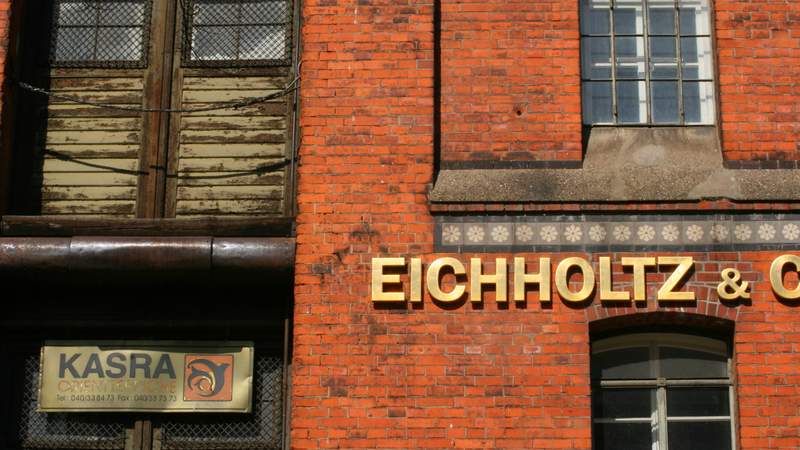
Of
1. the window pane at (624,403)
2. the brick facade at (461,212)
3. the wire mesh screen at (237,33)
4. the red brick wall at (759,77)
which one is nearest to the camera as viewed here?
the brick facade at (461,212)

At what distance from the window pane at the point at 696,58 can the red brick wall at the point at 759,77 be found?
0.26 metres

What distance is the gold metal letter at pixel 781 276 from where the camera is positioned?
345 inches

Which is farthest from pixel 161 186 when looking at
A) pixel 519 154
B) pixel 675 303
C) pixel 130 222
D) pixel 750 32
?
pixel 750 32

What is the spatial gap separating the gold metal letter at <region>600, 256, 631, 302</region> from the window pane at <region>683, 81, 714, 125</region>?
5.31 ft

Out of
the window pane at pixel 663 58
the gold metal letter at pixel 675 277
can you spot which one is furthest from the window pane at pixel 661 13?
the gold metal letter at pixel 675 277

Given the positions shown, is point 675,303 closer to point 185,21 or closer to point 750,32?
point 750,32

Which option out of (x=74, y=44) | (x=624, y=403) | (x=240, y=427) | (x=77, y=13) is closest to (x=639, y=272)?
(x=624, y=403)

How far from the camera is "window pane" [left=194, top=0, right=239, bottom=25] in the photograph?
1008 cm

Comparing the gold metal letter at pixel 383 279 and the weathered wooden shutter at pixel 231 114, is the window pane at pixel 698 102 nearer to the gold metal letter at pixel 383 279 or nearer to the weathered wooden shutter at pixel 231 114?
the gold metal letter at pixel 383 279

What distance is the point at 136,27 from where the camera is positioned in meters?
10.1

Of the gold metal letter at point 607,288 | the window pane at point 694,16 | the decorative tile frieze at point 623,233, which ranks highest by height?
the window pane at point 694,16

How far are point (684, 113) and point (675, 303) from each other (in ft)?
5.85

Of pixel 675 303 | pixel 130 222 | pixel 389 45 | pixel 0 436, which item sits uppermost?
pixel 389 45

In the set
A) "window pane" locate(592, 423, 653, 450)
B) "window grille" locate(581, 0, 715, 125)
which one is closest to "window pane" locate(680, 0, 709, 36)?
"window grille" locate(581, 0, 715, 125)
